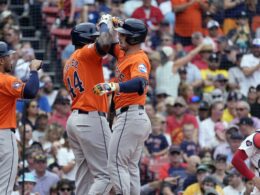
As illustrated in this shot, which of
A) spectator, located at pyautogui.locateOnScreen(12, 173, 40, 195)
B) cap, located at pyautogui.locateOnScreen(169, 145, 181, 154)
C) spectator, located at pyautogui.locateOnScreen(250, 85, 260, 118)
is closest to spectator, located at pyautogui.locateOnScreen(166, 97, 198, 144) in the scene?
spectator, located at pyautogui.locateOnScreen(250, 85, 260, 118)

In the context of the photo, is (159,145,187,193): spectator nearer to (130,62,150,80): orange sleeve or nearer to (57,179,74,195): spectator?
(57,179,74,195): spectator

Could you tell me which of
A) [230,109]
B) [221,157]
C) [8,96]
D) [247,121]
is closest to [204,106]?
[230,109]

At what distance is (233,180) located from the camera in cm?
1445

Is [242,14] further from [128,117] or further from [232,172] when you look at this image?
[128,117]

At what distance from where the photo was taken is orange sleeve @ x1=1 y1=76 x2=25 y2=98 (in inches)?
434

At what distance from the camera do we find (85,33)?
37.8 ft

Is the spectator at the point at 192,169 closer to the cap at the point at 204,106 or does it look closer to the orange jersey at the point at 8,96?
the cap at the point at 204,106

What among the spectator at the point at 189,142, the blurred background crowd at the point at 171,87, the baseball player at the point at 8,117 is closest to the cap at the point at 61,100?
the blurred background crowd at the point at 171,87

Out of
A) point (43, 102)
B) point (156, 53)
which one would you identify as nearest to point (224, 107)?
point (156, 53)

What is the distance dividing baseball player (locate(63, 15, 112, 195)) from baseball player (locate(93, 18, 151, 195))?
0.69 feet

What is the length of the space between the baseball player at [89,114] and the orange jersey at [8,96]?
61 cm

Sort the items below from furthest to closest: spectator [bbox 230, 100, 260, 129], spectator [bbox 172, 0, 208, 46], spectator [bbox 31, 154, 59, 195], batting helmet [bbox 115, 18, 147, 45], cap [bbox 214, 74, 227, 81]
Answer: spectator [bbox 172, 0, 208, 46], cap [bbox 214, 74, 227, 81], spectator [bbox 230, 100, 260, 129], spectator [bbox 31, 154, 59, 195], batting helmet [bbox 115, 18, 147, 45]

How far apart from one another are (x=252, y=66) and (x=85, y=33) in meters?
6.49

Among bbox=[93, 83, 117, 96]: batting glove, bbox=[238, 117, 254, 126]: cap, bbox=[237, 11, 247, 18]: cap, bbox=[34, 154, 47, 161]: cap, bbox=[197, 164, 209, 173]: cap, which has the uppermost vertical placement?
bbox=[93, 83, 117, 96]: batting glove
